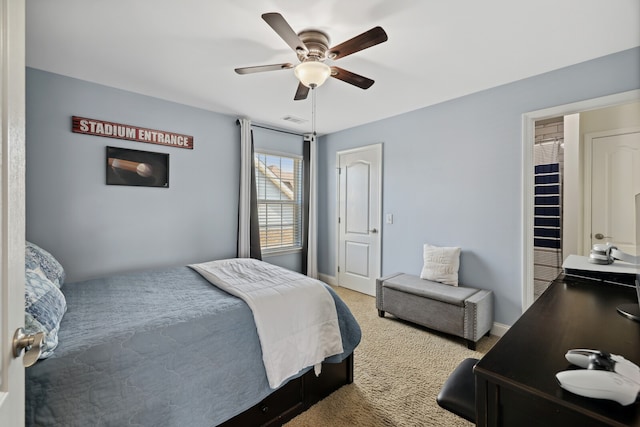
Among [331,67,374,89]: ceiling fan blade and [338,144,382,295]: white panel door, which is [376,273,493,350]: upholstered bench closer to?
[338,144,382,295]: white panel door

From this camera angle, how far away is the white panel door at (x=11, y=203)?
2.13 feet

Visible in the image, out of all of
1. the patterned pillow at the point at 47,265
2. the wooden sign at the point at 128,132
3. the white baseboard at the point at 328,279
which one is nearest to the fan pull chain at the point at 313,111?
the wooden sign at the point at 128,132

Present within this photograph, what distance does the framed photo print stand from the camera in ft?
9.62

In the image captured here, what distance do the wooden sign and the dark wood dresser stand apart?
3.54 metres

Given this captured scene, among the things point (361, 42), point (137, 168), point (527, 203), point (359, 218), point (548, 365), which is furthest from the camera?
point (359, 218)

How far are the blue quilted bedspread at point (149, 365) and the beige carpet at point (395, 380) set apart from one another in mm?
342

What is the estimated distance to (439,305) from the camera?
2803mm

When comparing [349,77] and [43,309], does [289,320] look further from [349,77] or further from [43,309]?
[349,77]

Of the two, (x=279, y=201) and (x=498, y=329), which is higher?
(x=279, y=201)

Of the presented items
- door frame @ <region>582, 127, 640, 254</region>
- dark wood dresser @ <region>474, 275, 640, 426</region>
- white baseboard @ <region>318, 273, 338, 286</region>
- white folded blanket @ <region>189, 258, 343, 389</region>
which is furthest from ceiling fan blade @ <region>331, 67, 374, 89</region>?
white baseboard @ <region>318, 273, 338, 286</region>

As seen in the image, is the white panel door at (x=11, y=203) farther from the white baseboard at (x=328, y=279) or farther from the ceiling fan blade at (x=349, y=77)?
the white baseboard at (x=328, y=279)

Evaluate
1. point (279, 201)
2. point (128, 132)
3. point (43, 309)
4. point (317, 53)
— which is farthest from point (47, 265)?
point (279, 201)

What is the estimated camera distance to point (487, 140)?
9.70 feet

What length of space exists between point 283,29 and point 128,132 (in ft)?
7.54
